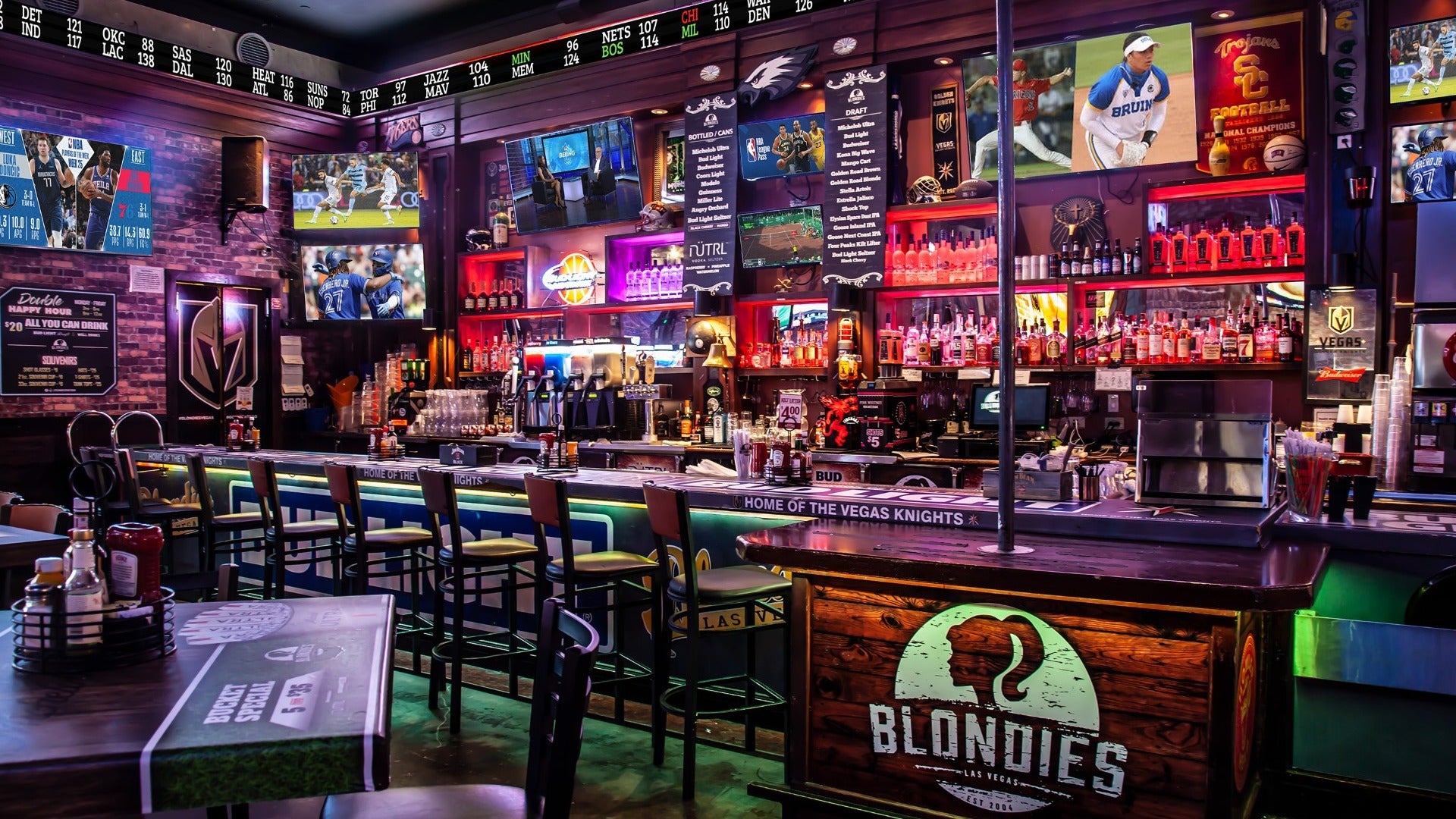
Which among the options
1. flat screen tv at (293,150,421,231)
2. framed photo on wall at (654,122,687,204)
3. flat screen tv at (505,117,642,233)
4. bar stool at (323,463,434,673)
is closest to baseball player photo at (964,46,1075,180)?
framed photo on wall at (654,122,687,204)

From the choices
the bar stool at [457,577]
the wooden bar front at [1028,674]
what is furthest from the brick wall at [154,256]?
the wooden bar front at [1028,674]

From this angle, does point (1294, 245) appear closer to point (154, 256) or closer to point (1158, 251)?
point (1158, 251)

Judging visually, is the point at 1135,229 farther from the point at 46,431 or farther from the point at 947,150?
the point at 46,431

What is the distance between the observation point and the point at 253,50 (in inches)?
360

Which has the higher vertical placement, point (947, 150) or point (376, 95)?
point (376, 95)

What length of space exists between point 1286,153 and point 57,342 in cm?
874

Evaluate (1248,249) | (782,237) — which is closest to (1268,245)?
(1248,249)

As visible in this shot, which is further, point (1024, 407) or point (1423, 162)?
point (1024, 407)

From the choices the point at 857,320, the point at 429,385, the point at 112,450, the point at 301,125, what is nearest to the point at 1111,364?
the point at 857,320

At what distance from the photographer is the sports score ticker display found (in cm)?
662

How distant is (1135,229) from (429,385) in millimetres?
5993

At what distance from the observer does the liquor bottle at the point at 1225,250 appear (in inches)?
235

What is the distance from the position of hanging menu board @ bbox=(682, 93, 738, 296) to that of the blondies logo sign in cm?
504

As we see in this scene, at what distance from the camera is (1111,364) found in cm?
618
